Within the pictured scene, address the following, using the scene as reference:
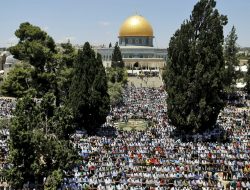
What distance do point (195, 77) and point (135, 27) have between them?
62971 millimetres

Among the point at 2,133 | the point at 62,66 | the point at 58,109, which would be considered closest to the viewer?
the point at 58,109

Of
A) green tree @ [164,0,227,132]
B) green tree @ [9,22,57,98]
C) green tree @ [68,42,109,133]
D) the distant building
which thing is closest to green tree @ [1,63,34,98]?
green tree @ [9,22,57,98]

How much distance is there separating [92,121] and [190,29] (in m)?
9.69

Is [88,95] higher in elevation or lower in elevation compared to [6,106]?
higher

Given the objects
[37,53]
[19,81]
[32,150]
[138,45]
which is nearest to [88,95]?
[37,53]

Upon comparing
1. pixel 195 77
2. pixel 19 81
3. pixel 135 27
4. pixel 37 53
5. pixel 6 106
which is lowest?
pixel 6 106

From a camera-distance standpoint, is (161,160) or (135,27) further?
(135,27)

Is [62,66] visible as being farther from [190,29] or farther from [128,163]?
[128,163]

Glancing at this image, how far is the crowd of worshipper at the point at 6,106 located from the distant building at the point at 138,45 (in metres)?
49.1

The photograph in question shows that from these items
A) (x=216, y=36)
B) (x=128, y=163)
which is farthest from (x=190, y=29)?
(x=128, y=163)

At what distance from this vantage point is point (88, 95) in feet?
Answer: 113

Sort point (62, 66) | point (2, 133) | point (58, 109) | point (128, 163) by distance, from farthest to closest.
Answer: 1. point (62, 66)
2. point (2, 133)
3. point (128, 163)
4. point (58, 109)

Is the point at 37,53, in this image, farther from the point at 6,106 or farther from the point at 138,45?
the point at 138,45

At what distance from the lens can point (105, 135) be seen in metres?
34.8
